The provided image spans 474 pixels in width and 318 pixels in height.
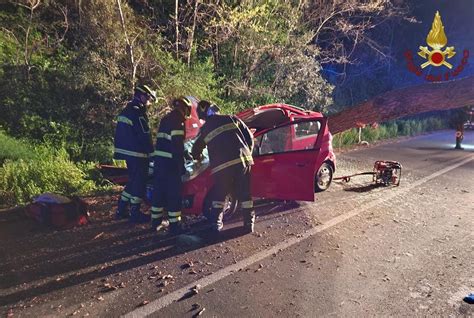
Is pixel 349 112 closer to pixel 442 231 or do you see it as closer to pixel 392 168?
pixel 392 168

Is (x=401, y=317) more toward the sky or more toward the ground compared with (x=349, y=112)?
more toward the ground

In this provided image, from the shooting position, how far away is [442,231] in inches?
208

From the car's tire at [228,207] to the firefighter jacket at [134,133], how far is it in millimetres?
1028

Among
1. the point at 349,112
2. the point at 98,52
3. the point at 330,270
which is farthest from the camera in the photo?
the point at 98,52

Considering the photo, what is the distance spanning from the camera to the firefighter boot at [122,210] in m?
5.43

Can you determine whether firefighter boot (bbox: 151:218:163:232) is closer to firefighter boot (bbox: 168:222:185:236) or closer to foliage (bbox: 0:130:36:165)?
firefighter boot (bbox: 168:222:185:236)

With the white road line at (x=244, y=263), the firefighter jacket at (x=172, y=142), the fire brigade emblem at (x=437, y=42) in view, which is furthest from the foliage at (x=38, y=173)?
the fire brigade emblem at (x=437, y=42)

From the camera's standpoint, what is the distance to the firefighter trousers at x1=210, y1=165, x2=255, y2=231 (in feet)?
16.0

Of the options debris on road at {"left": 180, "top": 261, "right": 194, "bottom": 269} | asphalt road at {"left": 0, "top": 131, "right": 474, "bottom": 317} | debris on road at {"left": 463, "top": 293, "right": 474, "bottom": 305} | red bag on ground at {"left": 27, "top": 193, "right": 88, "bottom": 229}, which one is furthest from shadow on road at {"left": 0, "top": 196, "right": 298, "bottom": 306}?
debris on road at {"left": 463, "top": 293, "right": 474, "bottom": 305}

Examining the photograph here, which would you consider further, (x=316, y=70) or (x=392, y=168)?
(x=316, y=70)

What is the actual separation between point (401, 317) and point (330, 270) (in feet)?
3.08

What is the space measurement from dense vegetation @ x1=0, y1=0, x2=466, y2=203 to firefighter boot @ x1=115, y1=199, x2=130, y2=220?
5.34 ft

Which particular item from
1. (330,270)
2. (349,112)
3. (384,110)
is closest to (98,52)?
(349,112)

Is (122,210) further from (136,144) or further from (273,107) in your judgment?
(273,107)
